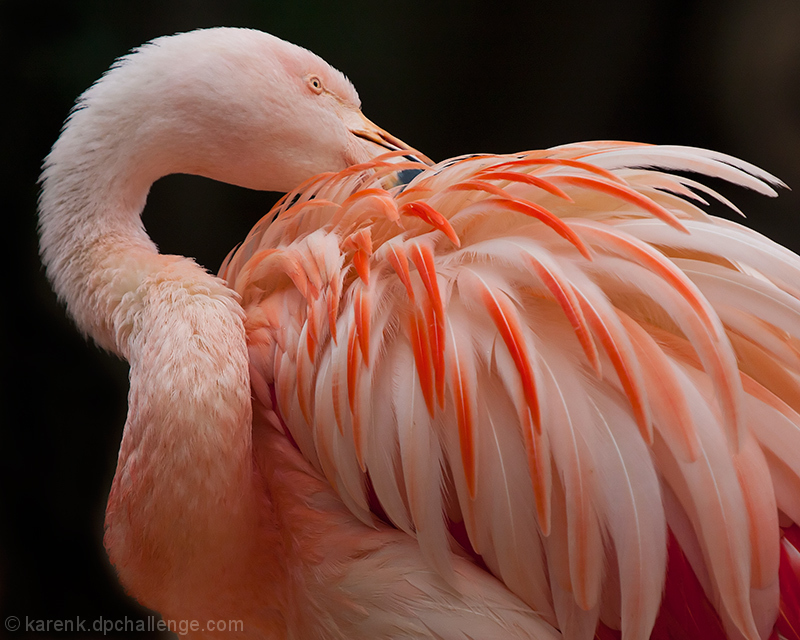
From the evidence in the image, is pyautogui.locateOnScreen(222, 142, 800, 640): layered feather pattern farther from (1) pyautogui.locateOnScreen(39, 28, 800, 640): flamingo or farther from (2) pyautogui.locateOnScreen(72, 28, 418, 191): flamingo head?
(2) pyautogui.locateOnScreen(72, 28, 418, 191): flamingo head

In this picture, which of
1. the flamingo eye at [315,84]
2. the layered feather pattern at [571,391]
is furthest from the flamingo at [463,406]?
the flamingo eye at [315,84]

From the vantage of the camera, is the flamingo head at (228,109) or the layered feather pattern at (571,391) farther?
the flamingo head at (228,109)

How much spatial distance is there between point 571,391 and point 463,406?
98 millimetres

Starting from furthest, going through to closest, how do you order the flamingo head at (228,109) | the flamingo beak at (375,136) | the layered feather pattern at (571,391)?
A: 1. the flamingo beak at (375,136)
2. the flamingo head at (228,109)
3. the layered feather pattern at (571,391)

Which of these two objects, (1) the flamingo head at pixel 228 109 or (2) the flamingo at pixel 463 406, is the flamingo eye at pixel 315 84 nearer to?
(1) the flamingo head at pixel 228 109

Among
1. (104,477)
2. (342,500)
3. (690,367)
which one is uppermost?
(690,367)

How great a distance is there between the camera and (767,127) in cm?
112

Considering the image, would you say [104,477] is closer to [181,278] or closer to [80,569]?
[80,569]

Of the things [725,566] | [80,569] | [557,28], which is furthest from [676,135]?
[80,569]

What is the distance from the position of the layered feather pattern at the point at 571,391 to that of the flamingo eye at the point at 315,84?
295mm

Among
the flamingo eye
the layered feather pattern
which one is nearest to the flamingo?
the layered feather pattern

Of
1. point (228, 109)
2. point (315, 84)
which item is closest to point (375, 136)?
point (315, 84)

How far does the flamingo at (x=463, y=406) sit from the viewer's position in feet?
1.79

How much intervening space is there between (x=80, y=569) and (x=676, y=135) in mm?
1468
